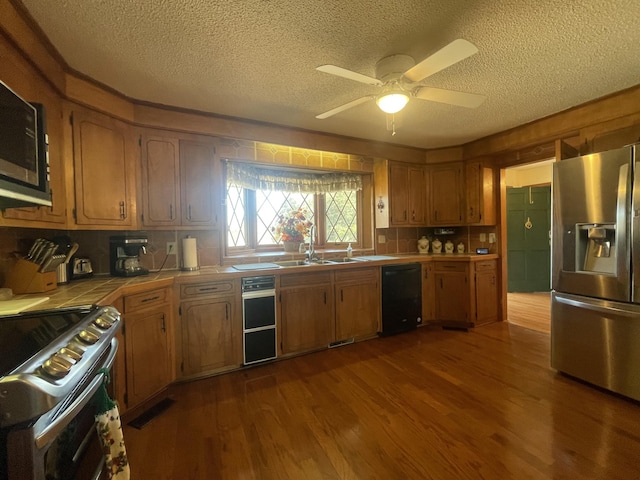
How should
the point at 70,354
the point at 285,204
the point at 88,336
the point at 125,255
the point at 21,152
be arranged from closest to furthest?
1. the point at 70,354
2. the point at 88,336
3. the point at 21,152
4. the point at 125,255
5. the point at 285,204

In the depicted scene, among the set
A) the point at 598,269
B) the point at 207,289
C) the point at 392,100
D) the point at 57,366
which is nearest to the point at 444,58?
the point at 392,100

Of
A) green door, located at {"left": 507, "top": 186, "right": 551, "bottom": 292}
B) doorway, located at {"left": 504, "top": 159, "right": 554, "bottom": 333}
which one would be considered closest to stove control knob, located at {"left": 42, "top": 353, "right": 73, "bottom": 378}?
doorway, located at {"left": 504, "top": 159, "right": 554, "bottom": 333}

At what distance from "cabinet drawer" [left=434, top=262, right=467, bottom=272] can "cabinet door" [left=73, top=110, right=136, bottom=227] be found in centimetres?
336

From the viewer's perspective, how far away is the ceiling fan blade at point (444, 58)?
4.13 ft

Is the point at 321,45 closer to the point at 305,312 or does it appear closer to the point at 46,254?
the point at 46,254

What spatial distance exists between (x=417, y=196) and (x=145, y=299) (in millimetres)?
3367

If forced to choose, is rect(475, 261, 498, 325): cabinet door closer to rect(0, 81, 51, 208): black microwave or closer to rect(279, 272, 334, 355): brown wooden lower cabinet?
rect(279, 272, 334, 355): brown wooden lower cabinet

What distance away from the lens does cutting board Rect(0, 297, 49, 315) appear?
1249 millimetres

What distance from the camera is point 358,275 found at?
3129mm

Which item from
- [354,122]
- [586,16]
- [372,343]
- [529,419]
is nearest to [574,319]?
[529,419]

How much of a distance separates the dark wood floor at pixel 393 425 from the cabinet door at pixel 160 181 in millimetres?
1431

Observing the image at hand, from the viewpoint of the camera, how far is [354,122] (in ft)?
9.43

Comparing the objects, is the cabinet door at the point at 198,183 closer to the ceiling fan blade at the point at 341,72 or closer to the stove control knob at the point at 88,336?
the ceiling fan blade at the point at 341,72

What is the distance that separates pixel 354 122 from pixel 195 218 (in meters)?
1.83
